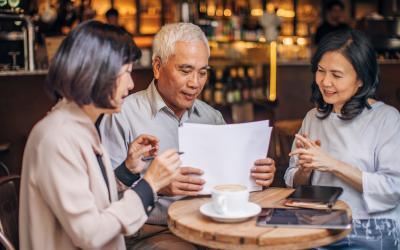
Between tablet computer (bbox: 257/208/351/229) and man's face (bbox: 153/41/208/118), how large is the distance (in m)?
0.79

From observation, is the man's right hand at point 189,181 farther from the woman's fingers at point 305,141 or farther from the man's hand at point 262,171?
the woman's fingers at point 305,141

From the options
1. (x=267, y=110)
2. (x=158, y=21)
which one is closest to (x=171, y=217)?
(x=267, y=110)

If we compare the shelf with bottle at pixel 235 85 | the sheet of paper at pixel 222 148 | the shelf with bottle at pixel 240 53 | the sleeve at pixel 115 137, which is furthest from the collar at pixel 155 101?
the shelf with bottle at pixel 240 53

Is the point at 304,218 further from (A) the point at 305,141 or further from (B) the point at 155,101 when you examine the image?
(B) the point at 155,101

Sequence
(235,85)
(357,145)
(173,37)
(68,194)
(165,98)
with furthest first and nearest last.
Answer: (235,85), (165,98), (173,37), (357,145), (68,194)

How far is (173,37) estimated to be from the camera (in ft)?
8.34

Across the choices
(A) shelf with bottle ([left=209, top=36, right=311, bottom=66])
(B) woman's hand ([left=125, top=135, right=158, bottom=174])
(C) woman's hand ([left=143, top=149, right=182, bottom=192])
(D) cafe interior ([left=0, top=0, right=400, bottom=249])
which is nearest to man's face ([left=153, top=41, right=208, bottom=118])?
(B) woman's hand ([left=125, top=135, right=158, bottom=174])

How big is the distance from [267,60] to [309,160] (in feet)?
17.5

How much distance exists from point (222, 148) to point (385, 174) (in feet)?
2.14

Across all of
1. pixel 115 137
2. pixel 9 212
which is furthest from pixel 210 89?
pixel 9 212

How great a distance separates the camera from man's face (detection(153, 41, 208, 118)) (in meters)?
2.52

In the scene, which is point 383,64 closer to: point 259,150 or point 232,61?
point 232,61

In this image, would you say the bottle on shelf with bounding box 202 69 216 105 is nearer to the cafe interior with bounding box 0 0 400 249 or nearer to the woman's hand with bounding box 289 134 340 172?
the cafe interior with bounding box 0 0 400 249

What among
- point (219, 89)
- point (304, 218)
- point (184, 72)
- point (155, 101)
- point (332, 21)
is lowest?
point (219, 89)
